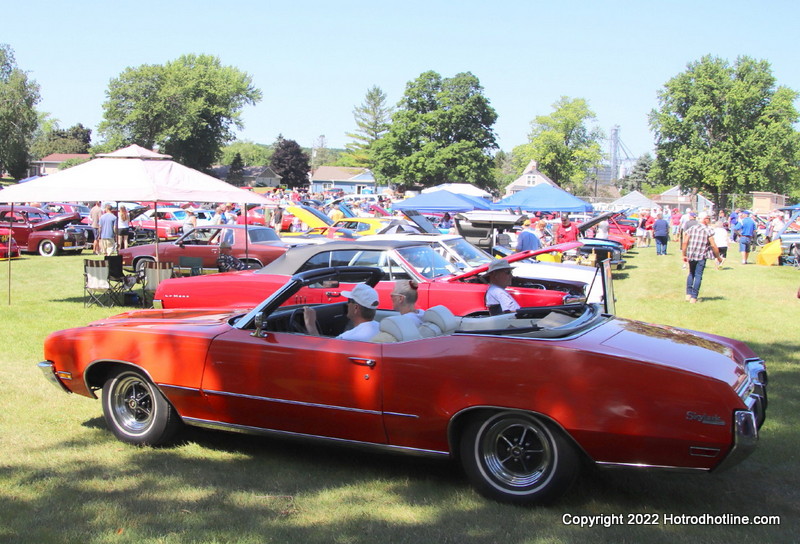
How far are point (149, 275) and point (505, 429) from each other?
402 inches

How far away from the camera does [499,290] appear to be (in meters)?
6.80

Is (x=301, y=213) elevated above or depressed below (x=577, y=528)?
above

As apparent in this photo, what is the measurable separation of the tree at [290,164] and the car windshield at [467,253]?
101 m

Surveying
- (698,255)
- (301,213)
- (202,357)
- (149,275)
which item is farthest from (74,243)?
(202,357)

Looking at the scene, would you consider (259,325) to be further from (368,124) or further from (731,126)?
(368,124)

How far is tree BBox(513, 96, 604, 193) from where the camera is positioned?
89750mm

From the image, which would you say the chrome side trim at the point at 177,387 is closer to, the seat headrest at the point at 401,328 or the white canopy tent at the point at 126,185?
the seat headrest at the point at 401,328

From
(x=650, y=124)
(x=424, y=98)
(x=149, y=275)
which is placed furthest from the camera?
(x=424, y=98)

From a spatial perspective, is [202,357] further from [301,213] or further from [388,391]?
[301,213]

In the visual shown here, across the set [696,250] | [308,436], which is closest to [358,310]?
[308,436]

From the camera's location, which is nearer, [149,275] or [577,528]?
[577,528]

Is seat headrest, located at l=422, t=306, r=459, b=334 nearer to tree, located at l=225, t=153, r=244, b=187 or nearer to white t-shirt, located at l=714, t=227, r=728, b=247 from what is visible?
white t-shirt, located at l=714, t=227, r=728, b=247

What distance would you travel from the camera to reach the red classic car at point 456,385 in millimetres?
3795

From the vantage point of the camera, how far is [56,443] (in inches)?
211
